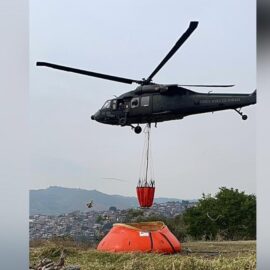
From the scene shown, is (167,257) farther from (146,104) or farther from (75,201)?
(146,104)

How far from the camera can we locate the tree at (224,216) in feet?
7.82

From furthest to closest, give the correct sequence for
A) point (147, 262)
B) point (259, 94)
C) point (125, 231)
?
point (125, 231)
point (147, 262)
point (259, 94)

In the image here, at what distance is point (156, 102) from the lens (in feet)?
8.20

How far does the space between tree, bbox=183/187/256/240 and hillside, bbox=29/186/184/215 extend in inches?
6.9

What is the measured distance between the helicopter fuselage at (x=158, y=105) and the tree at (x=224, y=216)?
0.43 m

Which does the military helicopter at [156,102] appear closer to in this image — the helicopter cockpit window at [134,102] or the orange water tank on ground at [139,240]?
the helicopter cockpit window at [134,102]

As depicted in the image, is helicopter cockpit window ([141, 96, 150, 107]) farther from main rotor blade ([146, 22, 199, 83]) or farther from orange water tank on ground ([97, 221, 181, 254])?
orange water tank on ground ([97, 221, 181, 254])

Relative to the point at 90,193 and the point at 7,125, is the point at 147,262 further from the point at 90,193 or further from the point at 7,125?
the point at 7,125

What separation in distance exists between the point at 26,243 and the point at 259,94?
78cm

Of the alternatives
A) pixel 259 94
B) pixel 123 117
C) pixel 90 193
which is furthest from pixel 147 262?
pixel 259 94

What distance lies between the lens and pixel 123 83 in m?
2.53

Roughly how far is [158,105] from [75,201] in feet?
2.14

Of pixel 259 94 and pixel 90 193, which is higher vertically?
pixel 259 94

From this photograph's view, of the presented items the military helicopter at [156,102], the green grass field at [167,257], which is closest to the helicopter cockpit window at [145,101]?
the military helicopter at [156,102]
